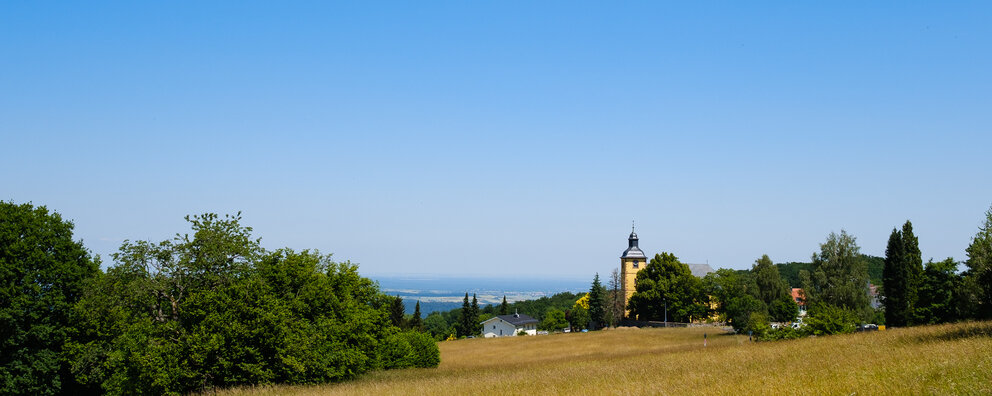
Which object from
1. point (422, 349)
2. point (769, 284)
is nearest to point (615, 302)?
point (769, 284)

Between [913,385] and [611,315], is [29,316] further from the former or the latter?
[611,315]

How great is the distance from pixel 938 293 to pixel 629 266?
201ft

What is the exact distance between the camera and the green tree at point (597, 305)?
112 metres

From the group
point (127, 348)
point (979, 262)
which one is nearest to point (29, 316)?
point (127, 348)

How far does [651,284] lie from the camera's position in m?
96.5

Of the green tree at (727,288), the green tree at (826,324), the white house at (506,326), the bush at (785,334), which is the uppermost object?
the green tree at (727,288)

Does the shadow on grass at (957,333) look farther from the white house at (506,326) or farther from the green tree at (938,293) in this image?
the white house at (506,326)

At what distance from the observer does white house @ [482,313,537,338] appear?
131 meters

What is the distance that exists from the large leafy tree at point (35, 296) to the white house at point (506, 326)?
102m

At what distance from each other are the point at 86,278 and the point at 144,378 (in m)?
13.1

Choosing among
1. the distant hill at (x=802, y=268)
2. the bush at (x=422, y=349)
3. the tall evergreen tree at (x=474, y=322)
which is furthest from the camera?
the distant hill at (x=802, y=268)

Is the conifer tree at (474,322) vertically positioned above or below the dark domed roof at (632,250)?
below

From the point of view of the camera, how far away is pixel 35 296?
31.8 m

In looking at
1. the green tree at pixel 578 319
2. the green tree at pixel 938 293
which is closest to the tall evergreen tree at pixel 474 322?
the green tree at pixel 578 319
